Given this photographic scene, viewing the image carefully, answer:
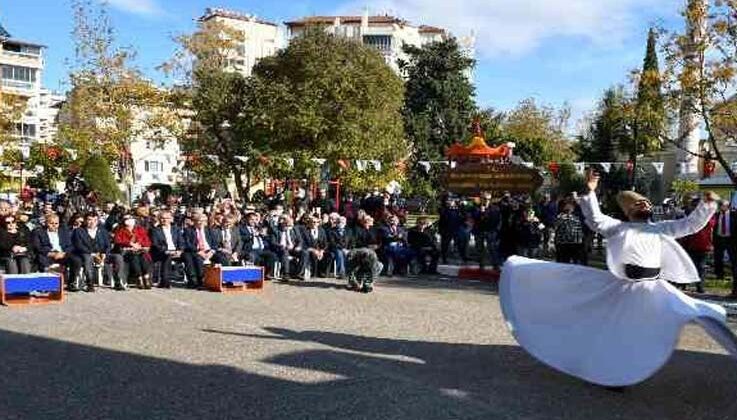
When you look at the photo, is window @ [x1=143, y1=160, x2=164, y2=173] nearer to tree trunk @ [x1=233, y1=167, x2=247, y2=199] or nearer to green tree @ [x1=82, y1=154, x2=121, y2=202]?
green tree @ [x1=82, y1=154, x2=121, y2=202]

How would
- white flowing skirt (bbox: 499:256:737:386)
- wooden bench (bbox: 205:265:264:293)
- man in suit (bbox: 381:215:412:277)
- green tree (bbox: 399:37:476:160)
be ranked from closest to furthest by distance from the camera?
white flowing skirt (bbox: 499:256:737:386) → wooden bench (bbox: 205:265:264:293) → man in suit (bbox: 381:215:412:277) → green tree (bbox: 399:37:476:160)

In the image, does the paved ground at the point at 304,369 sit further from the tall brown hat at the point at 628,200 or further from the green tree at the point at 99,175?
the green tree at the point at 99,175

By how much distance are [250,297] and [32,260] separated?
12.1 feet

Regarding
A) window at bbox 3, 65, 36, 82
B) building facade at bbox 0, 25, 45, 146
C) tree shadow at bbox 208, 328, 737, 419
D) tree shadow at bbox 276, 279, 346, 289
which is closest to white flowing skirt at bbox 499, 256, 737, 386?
tree shadow at bbox 208, 328, 737, 419

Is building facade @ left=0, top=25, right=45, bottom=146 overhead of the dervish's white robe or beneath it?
overhead

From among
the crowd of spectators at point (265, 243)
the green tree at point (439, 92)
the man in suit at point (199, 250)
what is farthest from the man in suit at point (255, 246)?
the green tree at point (439, 92)

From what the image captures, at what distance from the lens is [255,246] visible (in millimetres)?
15656

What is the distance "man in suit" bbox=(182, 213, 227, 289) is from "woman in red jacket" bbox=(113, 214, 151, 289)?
71 centimetres

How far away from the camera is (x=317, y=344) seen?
29.0 ft

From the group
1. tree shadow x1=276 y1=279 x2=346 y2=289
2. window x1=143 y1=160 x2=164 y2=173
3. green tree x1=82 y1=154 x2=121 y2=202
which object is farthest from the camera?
window x1=143 y1=160 x2=164 y2=173

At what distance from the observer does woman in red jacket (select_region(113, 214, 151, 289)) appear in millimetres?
13961

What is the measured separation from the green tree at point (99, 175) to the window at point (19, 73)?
5024cm

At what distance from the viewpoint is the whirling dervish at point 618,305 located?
6.49 metres

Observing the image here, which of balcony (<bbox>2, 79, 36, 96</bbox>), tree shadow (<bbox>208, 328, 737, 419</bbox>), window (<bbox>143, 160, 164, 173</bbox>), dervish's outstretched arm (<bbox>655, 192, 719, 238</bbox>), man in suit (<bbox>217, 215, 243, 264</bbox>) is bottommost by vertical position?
tree shadow (<bbox>208, 328, 737, 419</bbox>)
